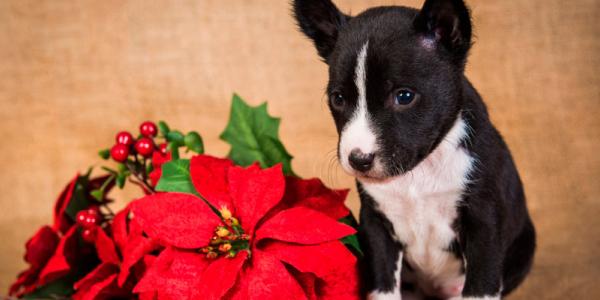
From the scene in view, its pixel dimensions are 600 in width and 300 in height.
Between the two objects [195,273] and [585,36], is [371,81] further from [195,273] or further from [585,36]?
[585,36]

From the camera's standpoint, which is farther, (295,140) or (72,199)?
(295,140)

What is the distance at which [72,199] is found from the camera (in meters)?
1.86

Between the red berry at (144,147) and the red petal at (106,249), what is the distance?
19cm

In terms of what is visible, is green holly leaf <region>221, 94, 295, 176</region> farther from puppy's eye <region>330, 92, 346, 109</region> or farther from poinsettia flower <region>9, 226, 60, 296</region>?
poinsettia flower <region>9, 226, 60, 296</region>

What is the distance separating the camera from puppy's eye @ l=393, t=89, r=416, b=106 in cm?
140

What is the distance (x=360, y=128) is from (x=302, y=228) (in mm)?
213

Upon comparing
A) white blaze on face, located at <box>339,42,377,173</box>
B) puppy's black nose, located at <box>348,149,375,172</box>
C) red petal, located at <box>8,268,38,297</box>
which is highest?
white blaze on face, located at <box>339,42,377,173</box>

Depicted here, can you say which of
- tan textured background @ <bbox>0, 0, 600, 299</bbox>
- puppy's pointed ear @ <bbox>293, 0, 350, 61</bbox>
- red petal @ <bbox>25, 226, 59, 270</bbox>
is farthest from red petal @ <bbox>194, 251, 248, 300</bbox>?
tan textured background @ <bbox>0, 0, 600, 299</bbox>

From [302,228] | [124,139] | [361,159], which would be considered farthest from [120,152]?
[361,159]

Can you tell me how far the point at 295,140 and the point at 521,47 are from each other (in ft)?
2.59

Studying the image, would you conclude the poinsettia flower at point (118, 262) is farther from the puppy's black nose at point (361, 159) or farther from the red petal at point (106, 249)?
the puppy's black nose at point (361, 159)

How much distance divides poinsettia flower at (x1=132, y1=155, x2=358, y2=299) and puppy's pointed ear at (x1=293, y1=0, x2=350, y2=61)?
28 centimetres

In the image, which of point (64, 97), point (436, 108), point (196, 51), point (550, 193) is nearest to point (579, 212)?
point (550, 193)

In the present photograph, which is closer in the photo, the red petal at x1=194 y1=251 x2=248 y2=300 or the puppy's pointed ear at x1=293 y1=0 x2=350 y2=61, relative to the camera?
the red petal at x1=194 y1=251 x2=248 y2=300
